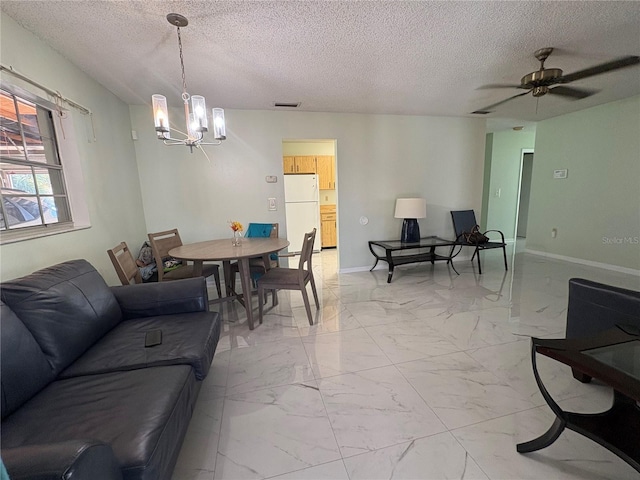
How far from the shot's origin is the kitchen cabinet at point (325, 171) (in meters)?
5.58

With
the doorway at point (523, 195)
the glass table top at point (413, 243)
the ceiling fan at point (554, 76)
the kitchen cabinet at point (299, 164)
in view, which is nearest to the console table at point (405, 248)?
the glass table top at point (413, 243)

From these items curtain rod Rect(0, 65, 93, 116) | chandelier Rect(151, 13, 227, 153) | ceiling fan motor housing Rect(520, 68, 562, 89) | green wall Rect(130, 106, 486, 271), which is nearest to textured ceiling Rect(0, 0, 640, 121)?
chandelier Rect(151, 13, 227, 153)

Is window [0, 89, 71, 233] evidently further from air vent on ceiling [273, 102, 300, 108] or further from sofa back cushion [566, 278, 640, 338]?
sofa back cushion [566, 278, 640, 338]

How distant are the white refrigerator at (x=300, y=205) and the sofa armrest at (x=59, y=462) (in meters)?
4.49

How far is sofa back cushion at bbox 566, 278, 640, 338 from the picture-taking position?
1.46 metres

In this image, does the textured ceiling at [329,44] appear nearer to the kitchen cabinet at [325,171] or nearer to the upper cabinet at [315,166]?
the upper cabinet at [315,166]

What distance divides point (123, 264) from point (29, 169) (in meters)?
0.89

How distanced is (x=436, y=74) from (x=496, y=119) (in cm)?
257

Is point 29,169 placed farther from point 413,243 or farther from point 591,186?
point 591,186

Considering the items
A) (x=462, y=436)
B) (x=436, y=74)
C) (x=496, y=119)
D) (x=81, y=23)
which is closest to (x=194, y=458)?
(x=462, y=436)

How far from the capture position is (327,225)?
584 centimetres

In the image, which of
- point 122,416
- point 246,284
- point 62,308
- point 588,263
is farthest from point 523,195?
point 62,308

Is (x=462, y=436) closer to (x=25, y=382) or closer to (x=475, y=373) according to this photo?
(x=475, y=373)

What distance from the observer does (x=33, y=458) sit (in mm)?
652
